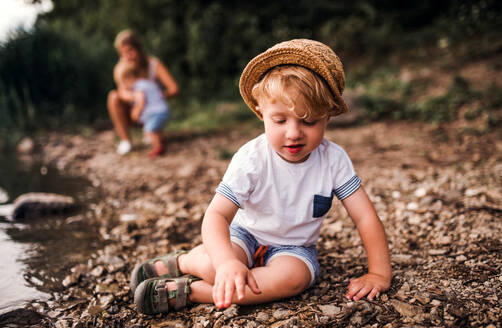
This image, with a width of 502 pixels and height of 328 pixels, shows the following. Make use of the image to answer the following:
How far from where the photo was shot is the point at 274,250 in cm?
213

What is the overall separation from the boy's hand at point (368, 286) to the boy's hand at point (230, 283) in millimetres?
602

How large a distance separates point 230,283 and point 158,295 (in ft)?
1.81

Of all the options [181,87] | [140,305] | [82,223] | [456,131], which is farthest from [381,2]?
[140,305]

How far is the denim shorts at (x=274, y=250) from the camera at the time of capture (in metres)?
2.07

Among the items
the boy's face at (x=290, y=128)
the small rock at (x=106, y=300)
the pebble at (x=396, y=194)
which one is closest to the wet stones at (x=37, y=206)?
the small rock at (x=106, y=300)

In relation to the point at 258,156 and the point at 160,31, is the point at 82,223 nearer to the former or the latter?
the point at 258,156

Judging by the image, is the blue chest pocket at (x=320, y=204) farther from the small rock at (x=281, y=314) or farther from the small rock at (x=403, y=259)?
the small rock at (x=403, y=259)

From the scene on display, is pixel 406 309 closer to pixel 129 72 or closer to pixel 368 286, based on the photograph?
pixel 368 286

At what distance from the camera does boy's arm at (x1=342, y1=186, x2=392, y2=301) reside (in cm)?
198

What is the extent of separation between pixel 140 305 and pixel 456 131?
14.2 ft

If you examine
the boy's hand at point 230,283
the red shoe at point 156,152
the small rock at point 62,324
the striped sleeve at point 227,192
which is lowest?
the small rock at point 62,324

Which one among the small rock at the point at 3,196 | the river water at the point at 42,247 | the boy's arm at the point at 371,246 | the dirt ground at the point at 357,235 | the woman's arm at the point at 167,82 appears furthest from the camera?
the woman's arm at the point at 167,82

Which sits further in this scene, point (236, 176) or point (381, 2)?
point (381, 2)

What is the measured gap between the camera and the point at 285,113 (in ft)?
5.94
